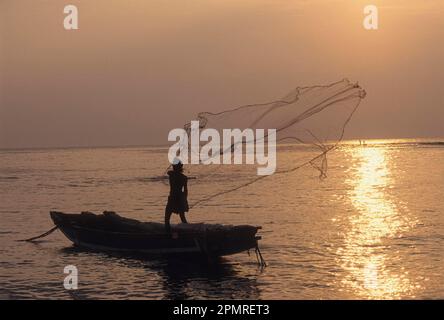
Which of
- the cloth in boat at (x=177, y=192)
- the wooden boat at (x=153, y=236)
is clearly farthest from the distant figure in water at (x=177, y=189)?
the wooden boat at (x=153, y=236)

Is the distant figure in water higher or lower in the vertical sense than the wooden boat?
higher

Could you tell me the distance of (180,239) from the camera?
2172 cm

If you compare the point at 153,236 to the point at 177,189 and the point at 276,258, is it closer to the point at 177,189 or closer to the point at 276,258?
the point at 177,189

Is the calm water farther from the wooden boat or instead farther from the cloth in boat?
the cloth in boat

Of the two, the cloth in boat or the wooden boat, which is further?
the wooden boat

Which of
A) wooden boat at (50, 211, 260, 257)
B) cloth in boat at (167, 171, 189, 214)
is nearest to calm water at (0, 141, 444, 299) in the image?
wooden boat at (50, 211, 260, 257)

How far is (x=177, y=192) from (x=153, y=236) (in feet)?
8.66

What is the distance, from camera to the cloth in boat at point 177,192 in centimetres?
2023

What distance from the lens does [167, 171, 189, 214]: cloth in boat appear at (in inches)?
797

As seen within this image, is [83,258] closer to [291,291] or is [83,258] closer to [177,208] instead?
[177,208]

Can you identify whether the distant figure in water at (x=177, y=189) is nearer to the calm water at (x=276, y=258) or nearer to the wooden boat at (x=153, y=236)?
the wooden boat at (x=153, y=236)

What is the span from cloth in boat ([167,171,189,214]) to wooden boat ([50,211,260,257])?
44.6 inches
